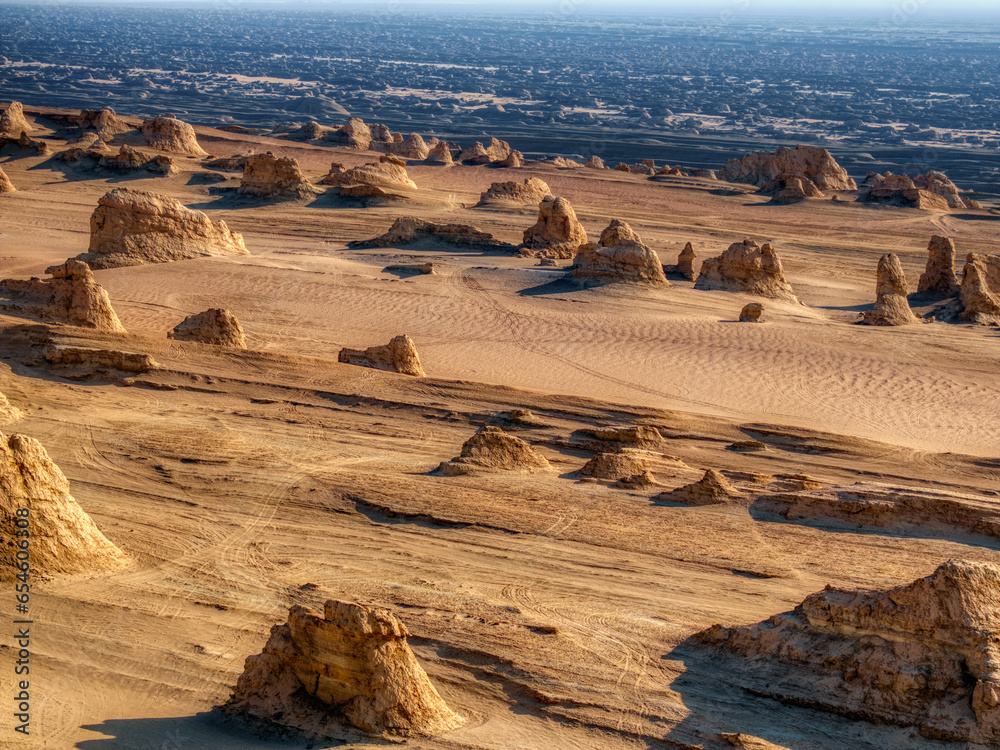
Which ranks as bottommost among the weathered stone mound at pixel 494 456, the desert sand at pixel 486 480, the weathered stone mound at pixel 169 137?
the desert sand at pixel 486 480

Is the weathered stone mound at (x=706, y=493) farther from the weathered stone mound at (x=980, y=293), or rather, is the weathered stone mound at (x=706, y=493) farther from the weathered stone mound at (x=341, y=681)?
the weathered stone mound at (x=980, y=293)

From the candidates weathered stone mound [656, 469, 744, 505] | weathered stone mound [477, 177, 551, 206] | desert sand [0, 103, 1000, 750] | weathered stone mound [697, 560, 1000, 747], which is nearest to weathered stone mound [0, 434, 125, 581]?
desert sand [0, 103, 1000, 750]

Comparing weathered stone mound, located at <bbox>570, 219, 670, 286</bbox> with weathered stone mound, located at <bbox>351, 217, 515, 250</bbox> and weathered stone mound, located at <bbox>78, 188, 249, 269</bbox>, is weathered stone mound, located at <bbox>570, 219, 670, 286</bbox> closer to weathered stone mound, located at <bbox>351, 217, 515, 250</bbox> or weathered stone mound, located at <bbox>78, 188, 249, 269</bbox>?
weathered stone mound, located at <bbox>351, 217, 515, 250</bbox>

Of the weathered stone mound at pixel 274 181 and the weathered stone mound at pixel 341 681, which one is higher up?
the weathered stone mound at pixel 274 181

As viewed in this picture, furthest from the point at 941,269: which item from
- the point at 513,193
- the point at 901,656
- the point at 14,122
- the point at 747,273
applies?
the point at 14,122

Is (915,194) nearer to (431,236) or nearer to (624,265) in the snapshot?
(624,265)

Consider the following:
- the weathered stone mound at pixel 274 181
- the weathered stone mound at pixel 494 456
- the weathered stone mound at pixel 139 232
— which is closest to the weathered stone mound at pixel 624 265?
the weathered stone mound at pixel 139 232
